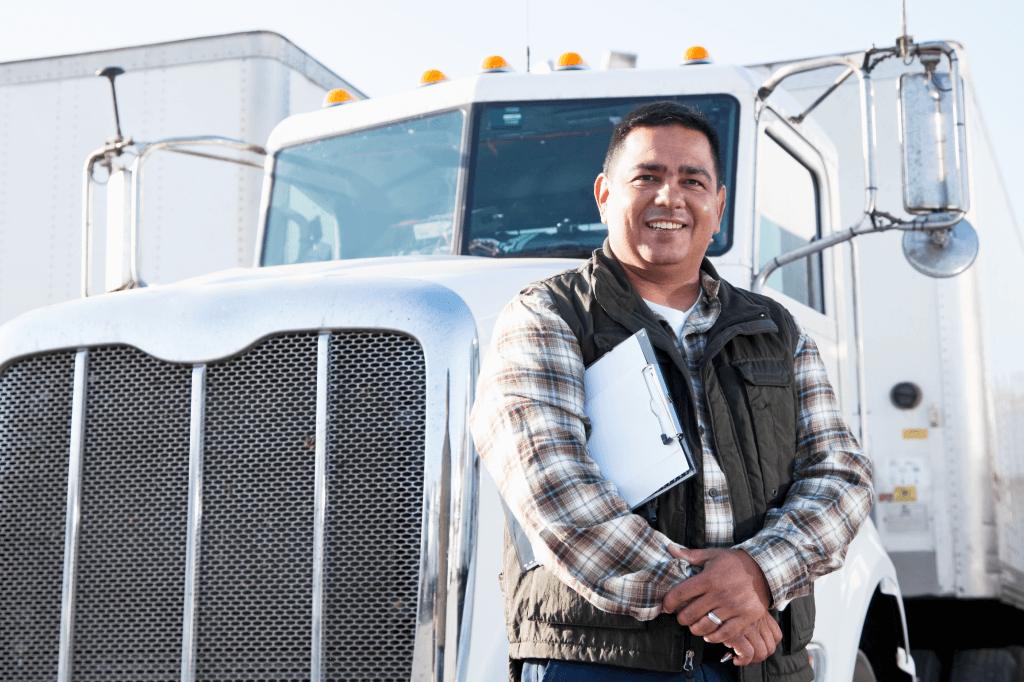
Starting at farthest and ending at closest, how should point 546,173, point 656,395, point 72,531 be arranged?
point 546,173 → point 72,531 → point 656,395

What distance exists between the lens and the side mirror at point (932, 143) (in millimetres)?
2787

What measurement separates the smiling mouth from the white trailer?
122 inches

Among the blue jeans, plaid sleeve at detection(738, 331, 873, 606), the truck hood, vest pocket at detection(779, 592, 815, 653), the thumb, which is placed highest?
the truck hood

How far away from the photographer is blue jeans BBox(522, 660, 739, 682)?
1665mm

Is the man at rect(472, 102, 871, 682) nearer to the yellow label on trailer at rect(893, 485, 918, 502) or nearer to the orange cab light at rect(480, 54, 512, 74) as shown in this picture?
the orange cab light at rect(480, 54, 512, 74)

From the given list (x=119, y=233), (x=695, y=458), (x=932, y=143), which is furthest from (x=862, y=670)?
(x=119, y=233)

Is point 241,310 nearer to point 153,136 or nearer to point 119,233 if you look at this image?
point 119,233

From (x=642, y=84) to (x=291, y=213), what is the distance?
1511 mm

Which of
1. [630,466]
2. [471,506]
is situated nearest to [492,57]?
[471,506]

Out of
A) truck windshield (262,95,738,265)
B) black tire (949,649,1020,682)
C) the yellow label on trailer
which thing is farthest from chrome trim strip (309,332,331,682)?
black tire (949,649,1020,682)

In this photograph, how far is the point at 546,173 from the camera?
11.5ft

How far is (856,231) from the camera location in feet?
9.98

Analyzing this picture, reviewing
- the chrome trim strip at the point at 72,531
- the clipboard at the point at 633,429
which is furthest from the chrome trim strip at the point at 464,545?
the chrome trim strip at the point at 72,531

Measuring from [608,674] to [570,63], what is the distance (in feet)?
8.82
